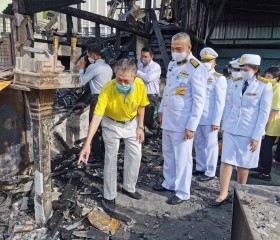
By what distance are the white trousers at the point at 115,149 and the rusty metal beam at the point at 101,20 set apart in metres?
2.60

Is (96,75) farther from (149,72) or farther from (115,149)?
(115,149)

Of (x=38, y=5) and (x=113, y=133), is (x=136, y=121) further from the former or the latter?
(x=38, y=5)

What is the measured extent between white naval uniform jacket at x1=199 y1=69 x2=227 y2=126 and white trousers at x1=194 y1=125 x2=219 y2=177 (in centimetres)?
21

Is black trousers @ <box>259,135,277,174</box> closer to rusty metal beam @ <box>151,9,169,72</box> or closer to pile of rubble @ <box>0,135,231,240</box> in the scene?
pile of rubble @ <box>0,135,231,240</box>

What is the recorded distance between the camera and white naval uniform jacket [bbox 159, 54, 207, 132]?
363cm

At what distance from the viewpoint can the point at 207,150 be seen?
4.86 meters

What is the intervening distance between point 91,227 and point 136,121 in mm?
1498

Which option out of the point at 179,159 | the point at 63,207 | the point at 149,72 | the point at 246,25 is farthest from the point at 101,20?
the point at 246,25

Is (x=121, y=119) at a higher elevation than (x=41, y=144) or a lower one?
higher

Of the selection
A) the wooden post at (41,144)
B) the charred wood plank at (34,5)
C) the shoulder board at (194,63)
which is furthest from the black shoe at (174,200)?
the charred wood plank at (34,5)

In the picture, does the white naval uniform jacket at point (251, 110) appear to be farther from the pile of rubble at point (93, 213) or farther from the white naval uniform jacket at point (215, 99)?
the pile of rubble at point (93, 213)

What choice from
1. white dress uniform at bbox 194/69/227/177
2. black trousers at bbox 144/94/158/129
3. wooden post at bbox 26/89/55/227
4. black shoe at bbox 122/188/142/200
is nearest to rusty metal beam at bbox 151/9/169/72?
black trousers at bbox 144/94/158/129

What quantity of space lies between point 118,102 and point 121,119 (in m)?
0.25

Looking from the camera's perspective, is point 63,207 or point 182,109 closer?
point 63,207
